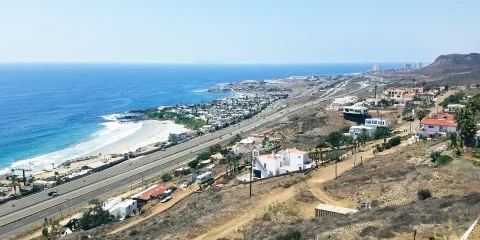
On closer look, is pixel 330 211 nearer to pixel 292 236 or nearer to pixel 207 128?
pixel 292 236

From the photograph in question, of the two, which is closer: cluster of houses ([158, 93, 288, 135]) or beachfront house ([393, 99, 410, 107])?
beachfront house ([393, 99, 410, 107])

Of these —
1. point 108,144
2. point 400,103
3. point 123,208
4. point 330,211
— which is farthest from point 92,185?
point 400,103

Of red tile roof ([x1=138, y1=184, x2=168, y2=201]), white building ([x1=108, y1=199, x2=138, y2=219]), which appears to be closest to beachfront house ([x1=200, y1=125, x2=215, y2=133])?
red tile roof ([x1=138, y1=184, x2=168, y2=201])

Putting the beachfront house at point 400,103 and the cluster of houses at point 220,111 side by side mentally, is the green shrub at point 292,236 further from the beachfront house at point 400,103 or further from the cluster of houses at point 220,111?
the beachfront house at point 400,103

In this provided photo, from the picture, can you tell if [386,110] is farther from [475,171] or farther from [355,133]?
[475,171]

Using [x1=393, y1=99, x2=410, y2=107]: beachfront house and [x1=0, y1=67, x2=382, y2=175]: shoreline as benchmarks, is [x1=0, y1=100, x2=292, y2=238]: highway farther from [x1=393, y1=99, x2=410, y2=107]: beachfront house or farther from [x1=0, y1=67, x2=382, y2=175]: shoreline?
[x1=393, y1=99, x2=410, y2=107]: beachfront house

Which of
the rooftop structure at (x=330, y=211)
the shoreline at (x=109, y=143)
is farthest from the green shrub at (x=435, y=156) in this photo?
the shoreline at (x=109, y=143)
